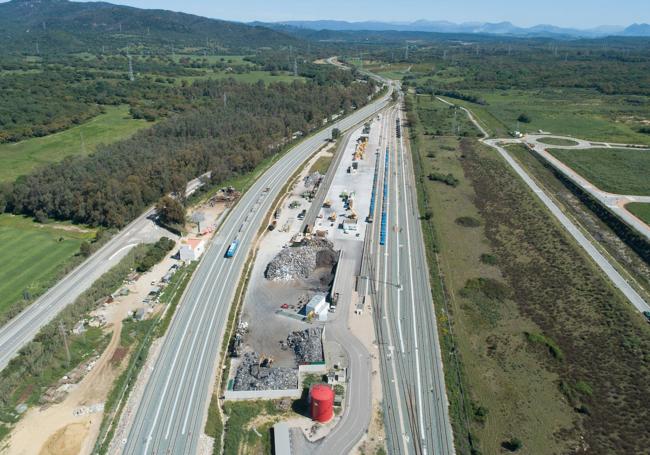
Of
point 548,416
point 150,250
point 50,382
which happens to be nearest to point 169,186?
point 150,250

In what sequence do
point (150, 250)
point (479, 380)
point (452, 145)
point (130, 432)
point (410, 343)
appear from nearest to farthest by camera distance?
1. point (130, 432)
2. point (479, 380)
3. point (410, 343)
4. point (150, 250)
5. point (452, 145)

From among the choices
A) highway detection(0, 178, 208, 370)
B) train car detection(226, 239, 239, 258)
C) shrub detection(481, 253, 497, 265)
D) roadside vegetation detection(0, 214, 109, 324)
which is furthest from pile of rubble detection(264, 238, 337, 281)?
roadside vegetation detection(0, 214, 109, 324)

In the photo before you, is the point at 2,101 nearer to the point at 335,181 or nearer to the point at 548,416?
the point at 335,181

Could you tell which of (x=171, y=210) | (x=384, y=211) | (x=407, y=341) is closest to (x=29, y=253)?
(x=171, y=210)

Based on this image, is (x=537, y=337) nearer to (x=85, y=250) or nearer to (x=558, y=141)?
(x=85, y=250)

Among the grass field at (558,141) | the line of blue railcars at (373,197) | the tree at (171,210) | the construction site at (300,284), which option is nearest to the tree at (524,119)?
the grass field at (558,141)

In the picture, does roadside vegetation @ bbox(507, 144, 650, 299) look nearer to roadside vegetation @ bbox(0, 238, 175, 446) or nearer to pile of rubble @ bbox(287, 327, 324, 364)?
pile of rubble @ bbox(287, 327, 324, 364)

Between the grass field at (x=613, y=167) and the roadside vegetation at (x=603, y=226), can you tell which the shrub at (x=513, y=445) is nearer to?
the roadside vegetation at (x=603, y=226)
